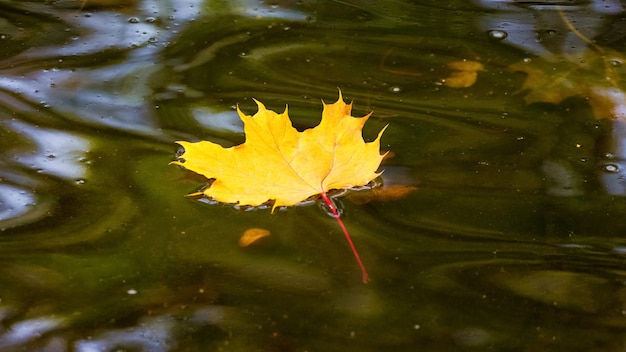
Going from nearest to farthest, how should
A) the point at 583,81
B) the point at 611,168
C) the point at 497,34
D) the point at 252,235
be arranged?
the point at 252,235 < the point at 611,168 < the point at 583,81 < the point at 497,34

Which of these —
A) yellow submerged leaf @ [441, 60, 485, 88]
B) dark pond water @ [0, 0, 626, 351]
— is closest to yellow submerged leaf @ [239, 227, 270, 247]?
dark pond water @ [0, 0, 626, 351]

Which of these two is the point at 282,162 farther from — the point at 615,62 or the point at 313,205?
the point at 615,62

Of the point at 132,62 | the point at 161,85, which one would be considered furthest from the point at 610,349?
the point at 132,62

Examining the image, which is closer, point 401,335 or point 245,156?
point 401,335

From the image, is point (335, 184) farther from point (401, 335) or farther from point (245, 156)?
point (401, 335)

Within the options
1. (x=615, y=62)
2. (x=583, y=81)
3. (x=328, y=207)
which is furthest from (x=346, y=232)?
(x=615, y=62)

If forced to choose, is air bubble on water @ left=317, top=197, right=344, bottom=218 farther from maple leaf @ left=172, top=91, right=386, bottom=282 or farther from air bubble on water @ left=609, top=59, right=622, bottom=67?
air bubble on water @ left=609, top=59, right=622, bottom=67
